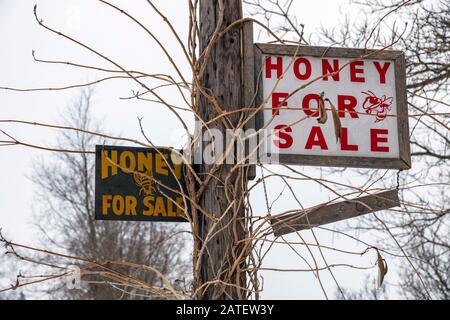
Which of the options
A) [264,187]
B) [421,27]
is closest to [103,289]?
[421,27]

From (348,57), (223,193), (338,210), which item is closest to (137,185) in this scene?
(223,193)

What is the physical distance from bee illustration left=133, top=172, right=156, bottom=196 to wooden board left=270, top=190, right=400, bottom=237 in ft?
1.89

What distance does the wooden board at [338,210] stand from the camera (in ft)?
12.6

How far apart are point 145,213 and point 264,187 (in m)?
0.54

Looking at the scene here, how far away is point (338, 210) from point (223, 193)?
0.58m

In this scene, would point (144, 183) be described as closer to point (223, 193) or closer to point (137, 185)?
point (137, 185)

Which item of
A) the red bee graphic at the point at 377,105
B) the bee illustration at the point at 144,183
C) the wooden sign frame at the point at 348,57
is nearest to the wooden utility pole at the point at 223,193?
the wooden sign frame at the point at 348,57

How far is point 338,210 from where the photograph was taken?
12.9ft

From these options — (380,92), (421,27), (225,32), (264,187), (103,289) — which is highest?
(421,27)

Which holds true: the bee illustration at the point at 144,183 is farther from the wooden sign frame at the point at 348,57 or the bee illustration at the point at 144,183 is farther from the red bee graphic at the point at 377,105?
the red bee graphic at the point at 377,105

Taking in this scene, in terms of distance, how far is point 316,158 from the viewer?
3.78 m
